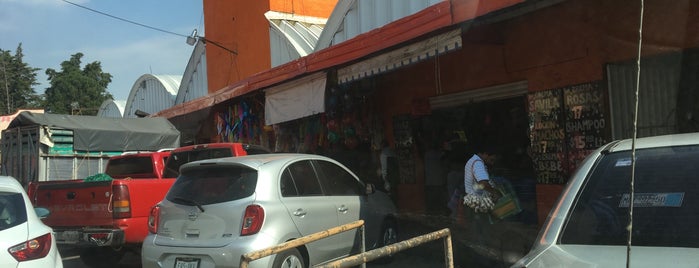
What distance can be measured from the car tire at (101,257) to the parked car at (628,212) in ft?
23.1

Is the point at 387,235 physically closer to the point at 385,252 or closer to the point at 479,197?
the point at 479,197

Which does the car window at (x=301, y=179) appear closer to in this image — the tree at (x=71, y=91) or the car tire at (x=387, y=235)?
the car tire at (x=387, y=235)

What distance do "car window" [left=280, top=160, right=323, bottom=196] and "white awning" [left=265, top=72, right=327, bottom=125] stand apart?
342cm

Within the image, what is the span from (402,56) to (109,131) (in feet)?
24.8

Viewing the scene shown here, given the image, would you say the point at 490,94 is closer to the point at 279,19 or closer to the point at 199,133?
the point at 279,19

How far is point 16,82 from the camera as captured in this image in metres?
53.4

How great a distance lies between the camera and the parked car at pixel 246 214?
17.6 ft

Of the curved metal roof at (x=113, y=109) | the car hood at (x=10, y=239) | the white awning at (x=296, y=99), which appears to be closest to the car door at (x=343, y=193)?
the white awning at (x=296, y=99)

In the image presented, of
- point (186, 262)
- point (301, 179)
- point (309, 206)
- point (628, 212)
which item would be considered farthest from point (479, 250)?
point (628, 212)

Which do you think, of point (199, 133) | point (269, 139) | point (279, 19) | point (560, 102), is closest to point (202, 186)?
point (560, 102)

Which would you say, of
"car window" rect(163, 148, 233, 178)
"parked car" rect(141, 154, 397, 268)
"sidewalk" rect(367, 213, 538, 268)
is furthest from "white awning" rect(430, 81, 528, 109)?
"car window" rect(163, 148, 233, 178)

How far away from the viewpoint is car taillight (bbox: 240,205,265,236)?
5.33 meters

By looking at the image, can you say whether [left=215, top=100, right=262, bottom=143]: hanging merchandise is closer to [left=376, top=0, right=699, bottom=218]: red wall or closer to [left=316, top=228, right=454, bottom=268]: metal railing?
[left=376, top=0, right=699, bottom=218]: red wall

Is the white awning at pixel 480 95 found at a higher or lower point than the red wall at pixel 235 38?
lower
